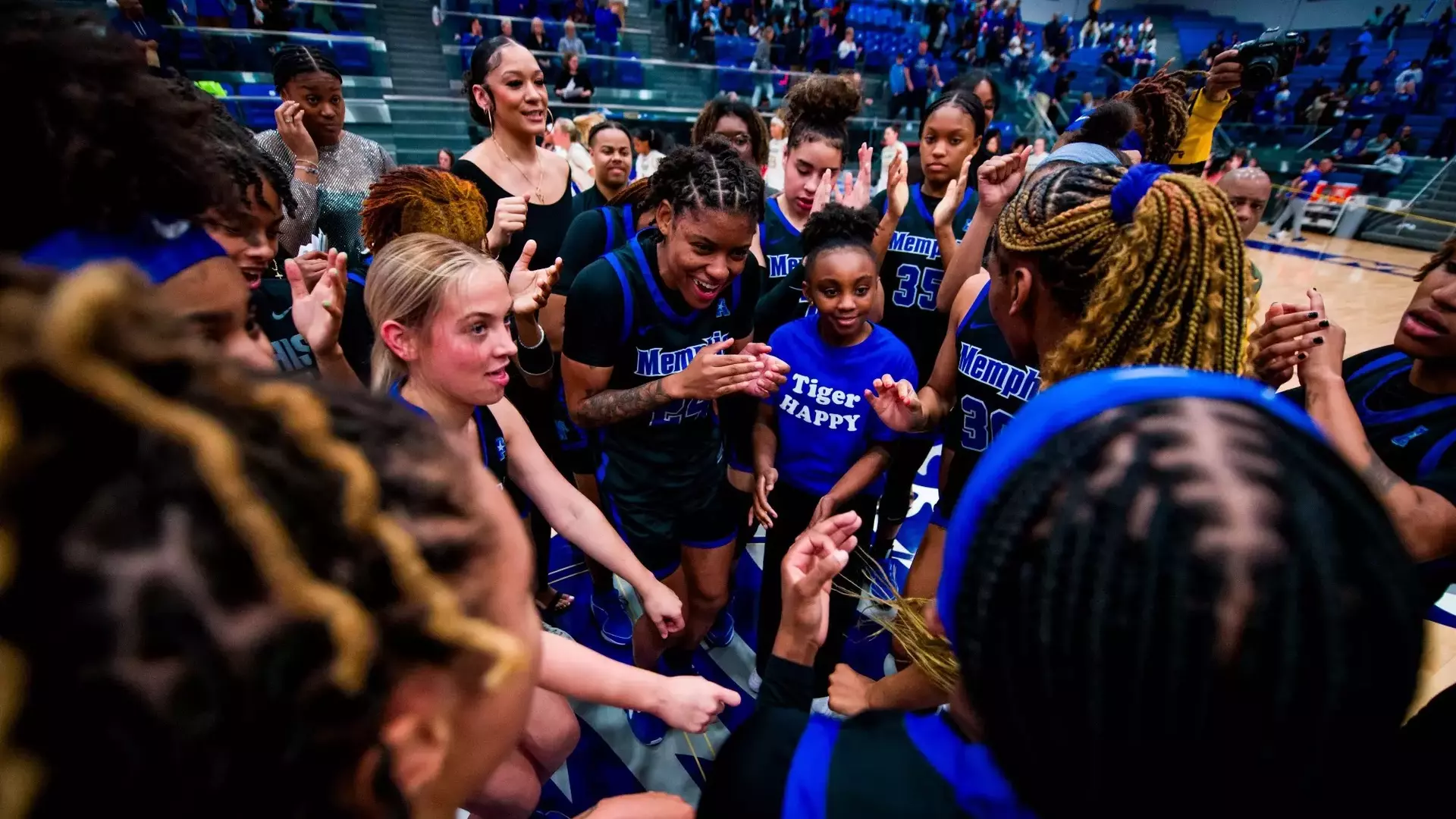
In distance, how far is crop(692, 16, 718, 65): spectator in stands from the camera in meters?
12.9

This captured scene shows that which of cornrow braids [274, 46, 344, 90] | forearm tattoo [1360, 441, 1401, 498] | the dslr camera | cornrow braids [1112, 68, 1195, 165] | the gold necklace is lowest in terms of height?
forearm tattoo [1360, 441, 1401, 498]

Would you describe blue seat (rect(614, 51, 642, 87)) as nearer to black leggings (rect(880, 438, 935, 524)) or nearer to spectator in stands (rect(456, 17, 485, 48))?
spectator in stands (rect(456, 17, 485, 48))

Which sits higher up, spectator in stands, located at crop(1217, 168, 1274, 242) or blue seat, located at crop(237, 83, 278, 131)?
spectator in stands, located at crop(1217, 168, 1274, 242)

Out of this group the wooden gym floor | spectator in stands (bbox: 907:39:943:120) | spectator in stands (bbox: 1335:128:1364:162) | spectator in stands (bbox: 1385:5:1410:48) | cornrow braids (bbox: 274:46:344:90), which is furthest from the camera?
spectator in stands (bbox: 1385:5:1410:48)

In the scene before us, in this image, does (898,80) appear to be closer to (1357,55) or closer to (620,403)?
(620,403)

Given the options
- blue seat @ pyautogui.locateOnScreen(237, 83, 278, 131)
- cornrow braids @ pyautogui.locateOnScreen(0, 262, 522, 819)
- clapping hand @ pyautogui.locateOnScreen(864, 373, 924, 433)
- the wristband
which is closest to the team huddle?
cornrow braids @ pyautogui.locateOnScreen(0, 262, 522, 819)

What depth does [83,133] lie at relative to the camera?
828mm

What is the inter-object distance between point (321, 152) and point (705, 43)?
11.7 meters

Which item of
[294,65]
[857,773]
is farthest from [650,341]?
[294,65]

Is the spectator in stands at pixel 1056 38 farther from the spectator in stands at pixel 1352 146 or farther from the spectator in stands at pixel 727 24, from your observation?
the spectator in stands at pixel 727 24

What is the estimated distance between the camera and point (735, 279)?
7.76ft

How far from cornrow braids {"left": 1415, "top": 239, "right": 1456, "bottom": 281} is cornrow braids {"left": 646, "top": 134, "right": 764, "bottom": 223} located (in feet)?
5.76

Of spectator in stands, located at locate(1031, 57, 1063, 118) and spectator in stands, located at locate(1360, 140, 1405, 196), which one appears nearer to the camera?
spectator in stands, located at locate(1360, 140, 1405, 196)

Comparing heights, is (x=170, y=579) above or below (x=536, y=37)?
below
